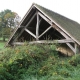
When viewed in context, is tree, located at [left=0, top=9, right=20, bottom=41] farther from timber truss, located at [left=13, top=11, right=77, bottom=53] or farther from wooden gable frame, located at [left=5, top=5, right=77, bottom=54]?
wooden gable frame, located at [left=5, top=5, right=77, bottom=54]

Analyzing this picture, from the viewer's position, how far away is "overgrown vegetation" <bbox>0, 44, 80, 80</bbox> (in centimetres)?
771

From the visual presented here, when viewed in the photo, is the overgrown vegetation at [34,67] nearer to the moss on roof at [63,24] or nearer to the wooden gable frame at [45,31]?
the wooden gable frame at [45,31]

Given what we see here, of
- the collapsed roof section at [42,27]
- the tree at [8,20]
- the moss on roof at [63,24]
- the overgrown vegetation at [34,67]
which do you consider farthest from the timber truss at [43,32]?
the tree at [8,20]

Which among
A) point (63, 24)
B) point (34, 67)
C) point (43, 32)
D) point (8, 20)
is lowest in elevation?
point (34, 67)

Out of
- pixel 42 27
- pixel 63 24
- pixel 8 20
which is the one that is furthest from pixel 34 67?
pixel 8 20

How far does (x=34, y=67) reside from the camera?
8.90 meters

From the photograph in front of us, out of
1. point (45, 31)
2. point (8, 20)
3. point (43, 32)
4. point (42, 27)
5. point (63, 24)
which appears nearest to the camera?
point (45, 31)

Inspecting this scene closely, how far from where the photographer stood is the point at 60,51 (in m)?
15.2

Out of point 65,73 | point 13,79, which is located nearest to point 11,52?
point 13,79

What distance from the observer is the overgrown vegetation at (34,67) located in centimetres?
771

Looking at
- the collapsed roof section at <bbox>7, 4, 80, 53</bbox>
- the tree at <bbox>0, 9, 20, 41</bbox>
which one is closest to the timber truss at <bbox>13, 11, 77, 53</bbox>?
the collapsed roof section at <bbox>7, 4, 80, 53</bbox>

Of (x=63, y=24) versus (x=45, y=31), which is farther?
(x=63, y=24)

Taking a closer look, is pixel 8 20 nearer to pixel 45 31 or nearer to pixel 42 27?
pixel 42 27

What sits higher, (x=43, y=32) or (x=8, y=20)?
(x=8, y=20)
